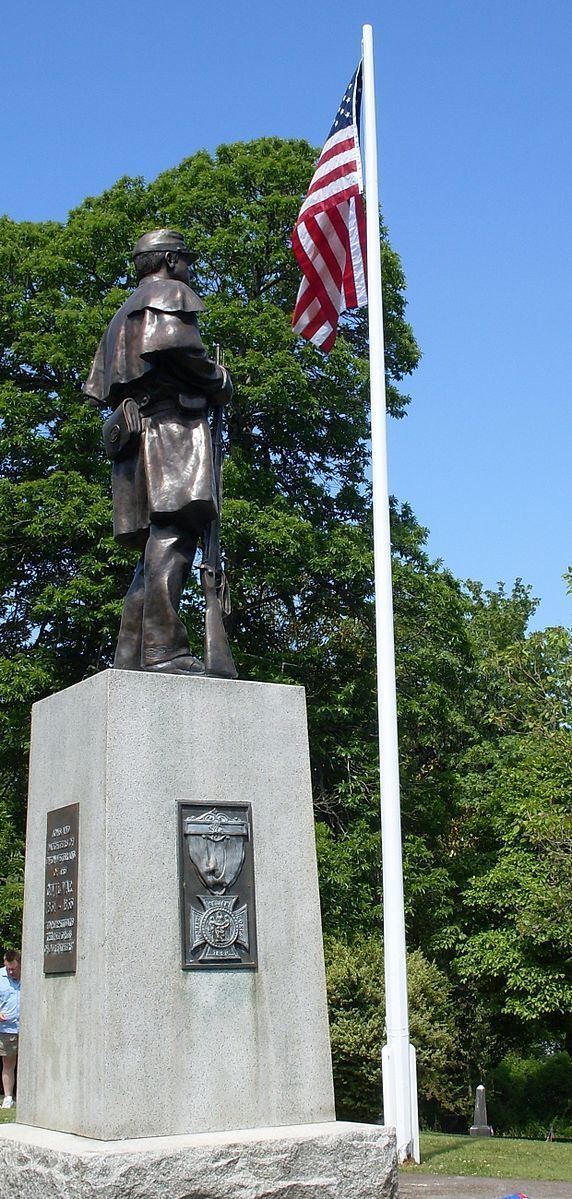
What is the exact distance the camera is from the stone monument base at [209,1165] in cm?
570

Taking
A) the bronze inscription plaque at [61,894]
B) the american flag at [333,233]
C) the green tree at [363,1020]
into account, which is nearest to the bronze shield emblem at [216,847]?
the bronze inscription plaque at [61,894]

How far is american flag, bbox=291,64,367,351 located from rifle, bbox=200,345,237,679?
748 centimetres

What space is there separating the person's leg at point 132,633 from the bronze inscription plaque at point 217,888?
1.10 metres

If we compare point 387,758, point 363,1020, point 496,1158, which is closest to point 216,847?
point 387,758

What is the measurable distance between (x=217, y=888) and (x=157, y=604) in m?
1.59

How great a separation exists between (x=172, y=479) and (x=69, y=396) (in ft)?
48.2

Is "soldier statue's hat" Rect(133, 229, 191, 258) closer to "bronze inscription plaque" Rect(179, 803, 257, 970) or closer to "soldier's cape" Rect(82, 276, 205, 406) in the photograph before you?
"soldier's cape" Rect(82, 276, 205, 406)

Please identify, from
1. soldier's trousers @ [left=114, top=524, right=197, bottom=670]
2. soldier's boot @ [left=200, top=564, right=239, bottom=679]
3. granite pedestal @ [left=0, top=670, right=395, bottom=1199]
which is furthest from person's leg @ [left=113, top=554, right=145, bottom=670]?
granite pedestal @ [left=0, top=670, right=395, bottom=1199]

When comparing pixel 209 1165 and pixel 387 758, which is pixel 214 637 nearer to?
pixel 209 1165

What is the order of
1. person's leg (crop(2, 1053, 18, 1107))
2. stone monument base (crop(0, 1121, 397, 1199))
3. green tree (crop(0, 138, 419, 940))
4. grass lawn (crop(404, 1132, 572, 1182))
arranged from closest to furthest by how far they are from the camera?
stone monument base (crop(0, 1121, 397, 1199)), grass lawn (crop(404, 1132, 572, 1182)), person's leg (crop(2, 1053, 18, 1107)), green tree (crop(0, 138, 419, 940))

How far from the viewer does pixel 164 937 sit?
6.34 meters

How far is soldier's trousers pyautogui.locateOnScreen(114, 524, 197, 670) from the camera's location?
717cm

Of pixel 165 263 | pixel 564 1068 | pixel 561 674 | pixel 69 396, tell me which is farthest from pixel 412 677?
pixel 165 263

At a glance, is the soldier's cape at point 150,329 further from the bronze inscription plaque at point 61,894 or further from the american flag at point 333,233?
the american flag at point 333,233
